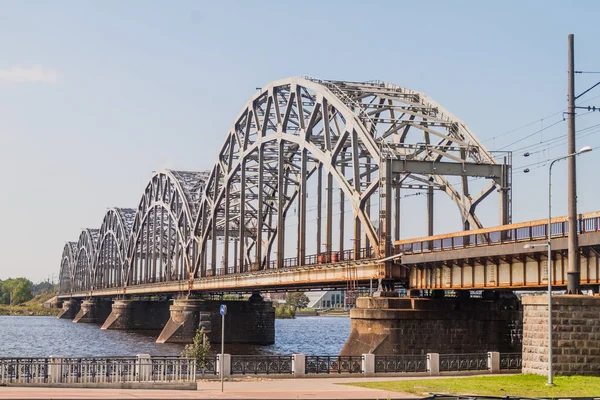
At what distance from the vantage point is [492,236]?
5516 cm

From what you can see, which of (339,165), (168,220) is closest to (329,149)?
(339,165)

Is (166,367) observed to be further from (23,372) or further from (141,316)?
(141,316)

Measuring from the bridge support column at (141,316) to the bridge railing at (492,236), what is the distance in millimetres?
109539

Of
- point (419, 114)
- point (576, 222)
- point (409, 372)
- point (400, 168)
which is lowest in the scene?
point (409, 372)

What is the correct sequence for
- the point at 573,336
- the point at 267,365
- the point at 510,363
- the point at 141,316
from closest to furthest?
the point at 573,336, the point at 267,365, the point at 510,363, the point at 141,316

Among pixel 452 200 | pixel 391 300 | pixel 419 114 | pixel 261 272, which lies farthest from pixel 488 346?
pixel 261 272

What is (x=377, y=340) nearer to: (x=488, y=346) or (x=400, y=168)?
(x=488, y=346)

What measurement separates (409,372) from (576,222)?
11.8 m

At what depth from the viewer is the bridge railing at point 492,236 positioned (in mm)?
46000

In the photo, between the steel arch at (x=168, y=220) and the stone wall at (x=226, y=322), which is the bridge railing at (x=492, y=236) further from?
the steel arch at (x=168, y=220)

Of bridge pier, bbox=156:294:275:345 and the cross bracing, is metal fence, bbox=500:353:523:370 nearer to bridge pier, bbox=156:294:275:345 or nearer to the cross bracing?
the cross bracing

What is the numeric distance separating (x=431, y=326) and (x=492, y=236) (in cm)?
721

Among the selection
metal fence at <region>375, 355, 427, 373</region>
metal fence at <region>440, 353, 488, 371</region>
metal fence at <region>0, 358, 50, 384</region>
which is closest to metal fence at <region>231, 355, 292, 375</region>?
metal fence at <region>375, 355, 427, 373</region>

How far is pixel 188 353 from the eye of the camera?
185 ft
